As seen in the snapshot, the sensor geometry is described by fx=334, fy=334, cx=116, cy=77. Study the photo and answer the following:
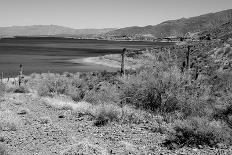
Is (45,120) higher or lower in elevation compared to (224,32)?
lower

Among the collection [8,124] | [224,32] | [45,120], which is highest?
[224,32]

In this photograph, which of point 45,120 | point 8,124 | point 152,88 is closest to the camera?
point 8,124

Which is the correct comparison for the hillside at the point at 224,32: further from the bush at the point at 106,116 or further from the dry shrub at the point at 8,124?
the dry shrub at the point at 8,124

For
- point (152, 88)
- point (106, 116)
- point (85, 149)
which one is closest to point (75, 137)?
point (85, 149)

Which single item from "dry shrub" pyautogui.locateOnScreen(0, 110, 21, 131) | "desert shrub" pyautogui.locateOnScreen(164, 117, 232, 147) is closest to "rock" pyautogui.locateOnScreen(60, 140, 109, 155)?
"desert shrub" pyautogui.locateOnScreen(164, 117, 232, 147)

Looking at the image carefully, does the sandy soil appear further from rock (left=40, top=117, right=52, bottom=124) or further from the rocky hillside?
the rocky hillside

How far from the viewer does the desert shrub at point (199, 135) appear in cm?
949

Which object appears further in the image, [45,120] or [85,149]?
[45,120]

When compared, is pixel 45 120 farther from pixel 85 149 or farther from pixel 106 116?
pixel 85 149

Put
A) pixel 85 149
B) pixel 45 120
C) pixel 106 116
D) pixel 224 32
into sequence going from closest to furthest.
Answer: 1. pixel 85 149
2. pixel 106 116
3. pixel 45 120
4. pixel 224 32

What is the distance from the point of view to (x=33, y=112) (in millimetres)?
15070

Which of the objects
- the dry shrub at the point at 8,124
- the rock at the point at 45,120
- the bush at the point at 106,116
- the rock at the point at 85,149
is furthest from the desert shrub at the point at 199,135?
the dry shrub at the point at 8,124

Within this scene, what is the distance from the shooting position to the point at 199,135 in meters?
9.69

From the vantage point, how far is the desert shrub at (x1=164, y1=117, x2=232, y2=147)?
949 cm
